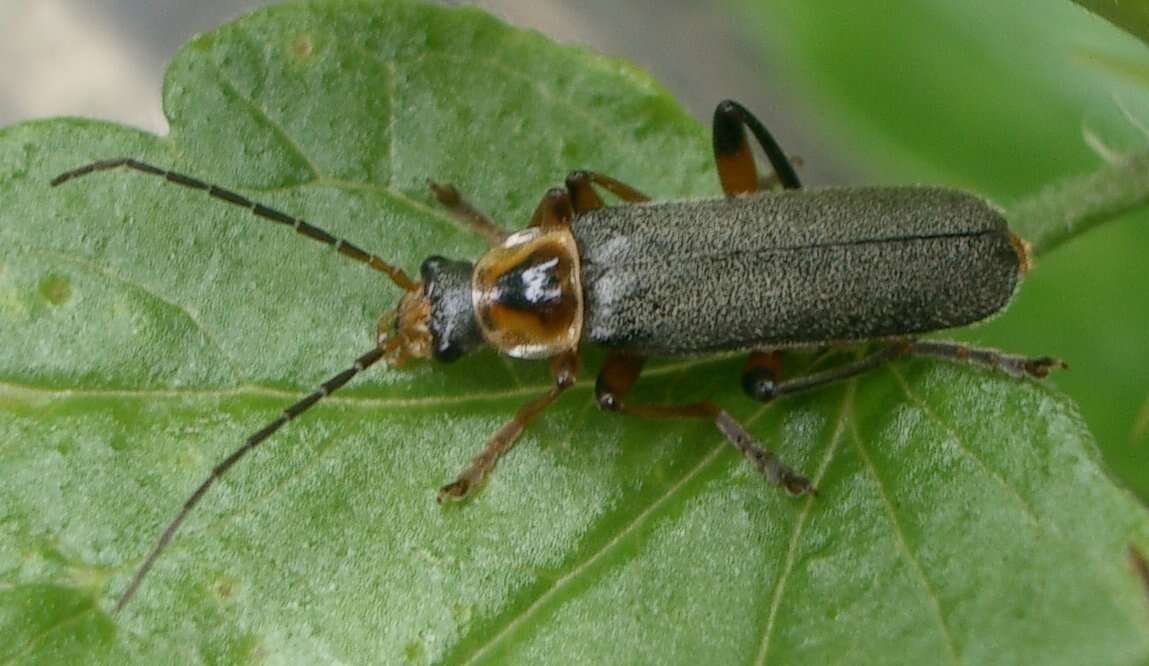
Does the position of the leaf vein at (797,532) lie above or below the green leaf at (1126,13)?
below

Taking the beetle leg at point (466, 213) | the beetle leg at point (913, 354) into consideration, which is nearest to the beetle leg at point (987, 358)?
the beetle leg at point (913, 354)

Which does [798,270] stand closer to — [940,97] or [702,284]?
[702,284]

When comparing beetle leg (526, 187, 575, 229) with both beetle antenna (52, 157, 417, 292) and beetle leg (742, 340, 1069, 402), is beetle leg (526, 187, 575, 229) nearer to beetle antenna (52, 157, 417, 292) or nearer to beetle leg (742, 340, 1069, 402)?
beetle antenna (52, 157, 417, 292)

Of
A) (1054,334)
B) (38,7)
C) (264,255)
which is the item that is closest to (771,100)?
(1054,334)

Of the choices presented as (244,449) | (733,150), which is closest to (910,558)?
(733,150)

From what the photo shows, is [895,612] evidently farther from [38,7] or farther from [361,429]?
[38,7]

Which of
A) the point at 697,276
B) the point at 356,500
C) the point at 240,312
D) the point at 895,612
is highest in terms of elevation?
the point at 697,276

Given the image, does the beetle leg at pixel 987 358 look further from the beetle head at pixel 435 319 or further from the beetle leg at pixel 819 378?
the beetle head at pixel 435 319
